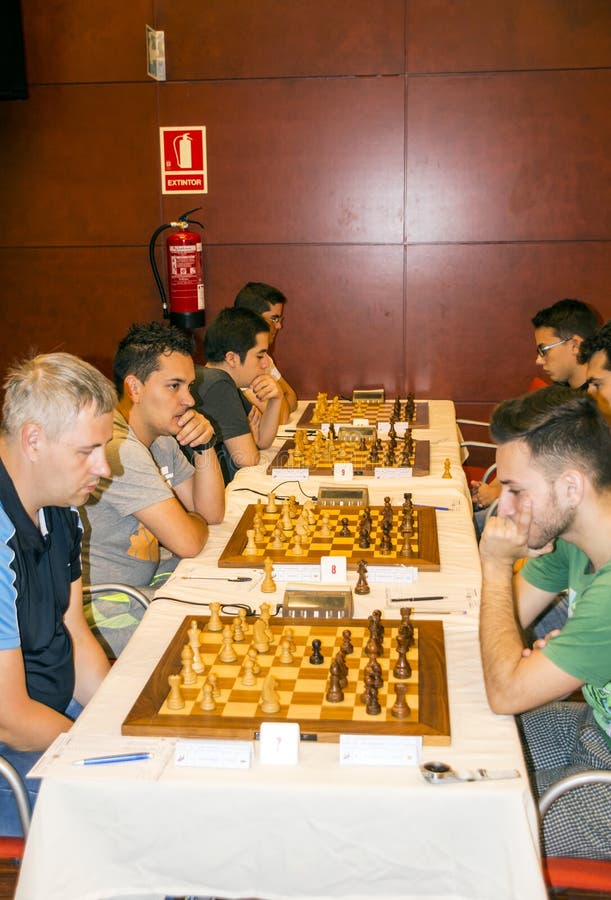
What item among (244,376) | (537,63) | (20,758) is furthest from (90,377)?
(537,63)

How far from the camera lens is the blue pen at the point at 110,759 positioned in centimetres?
176

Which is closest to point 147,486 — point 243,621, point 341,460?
point 243,621

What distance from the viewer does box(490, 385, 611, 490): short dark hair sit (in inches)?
79.2

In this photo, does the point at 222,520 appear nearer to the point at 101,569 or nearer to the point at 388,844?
the point at 101,569

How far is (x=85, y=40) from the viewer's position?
588 cm

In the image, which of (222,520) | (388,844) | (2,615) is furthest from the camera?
(222,520)

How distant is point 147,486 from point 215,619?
2.31 ft

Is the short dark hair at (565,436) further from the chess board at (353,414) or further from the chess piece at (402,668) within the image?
the chess board at (353,414)

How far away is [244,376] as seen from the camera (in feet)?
15.0

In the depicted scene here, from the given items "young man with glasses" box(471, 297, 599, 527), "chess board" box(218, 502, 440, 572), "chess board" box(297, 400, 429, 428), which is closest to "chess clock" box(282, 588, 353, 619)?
"chess board" box(218, 502, 440, 572)

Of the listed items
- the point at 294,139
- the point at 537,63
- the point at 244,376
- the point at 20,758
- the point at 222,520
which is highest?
the point at 537,63

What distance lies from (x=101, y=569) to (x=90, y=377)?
103 cm

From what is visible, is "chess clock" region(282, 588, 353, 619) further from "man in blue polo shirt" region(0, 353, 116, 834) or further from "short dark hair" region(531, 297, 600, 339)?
"short dark hair" region(531, 297, 600, 339)

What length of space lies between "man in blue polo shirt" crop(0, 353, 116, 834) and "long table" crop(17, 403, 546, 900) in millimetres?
Answer: 287
